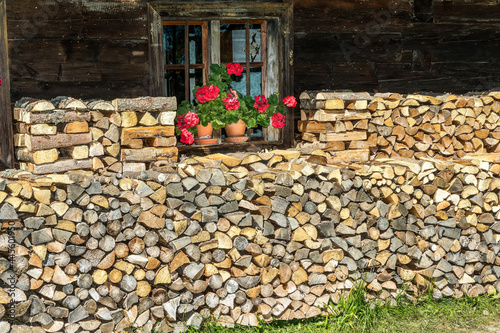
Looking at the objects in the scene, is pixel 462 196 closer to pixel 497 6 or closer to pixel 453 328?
pixel 453 328

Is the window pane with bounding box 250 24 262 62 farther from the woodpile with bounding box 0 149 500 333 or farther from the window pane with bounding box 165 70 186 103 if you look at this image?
the woodpile with bounding box 0 149 500 333

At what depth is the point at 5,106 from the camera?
5461mm

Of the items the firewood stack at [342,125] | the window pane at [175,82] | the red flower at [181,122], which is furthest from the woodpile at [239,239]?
the window pane at [175,82]

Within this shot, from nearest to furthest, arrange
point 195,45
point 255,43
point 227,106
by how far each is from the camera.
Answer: point 227,106
point 195,45
point 255,43

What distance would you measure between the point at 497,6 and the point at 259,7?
9.68ft

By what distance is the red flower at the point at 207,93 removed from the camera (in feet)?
19.0

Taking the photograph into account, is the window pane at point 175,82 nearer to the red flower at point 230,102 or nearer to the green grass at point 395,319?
the red flower at point 230,102

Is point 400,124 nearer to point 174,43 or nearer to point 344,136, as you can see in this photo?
point 344,136

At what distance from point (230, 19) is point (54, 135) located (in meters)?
2.07

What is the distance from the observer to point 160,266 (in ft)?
15.1

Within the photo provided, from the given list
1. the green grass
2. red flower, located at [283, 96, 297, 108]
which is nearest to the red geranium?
red flower, located at [283, 96, 297, 108]

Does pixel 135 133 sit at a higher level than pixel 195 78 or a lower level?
lower

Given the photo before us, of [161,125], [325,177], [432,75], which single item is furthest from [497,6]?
[161,125]

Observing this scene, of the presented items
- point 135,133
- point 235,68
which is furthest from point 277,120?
point 135,133
